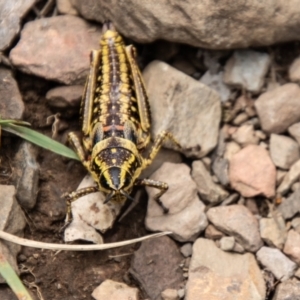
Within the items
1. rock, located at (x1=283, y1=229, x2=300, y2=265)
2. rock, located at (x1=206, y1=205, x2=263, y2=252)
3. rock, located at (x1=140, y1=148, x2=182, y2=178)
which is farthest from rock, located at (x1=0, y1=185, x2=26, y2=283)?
rock, located at (x1=283, y1=229, x2=300, y2=265)

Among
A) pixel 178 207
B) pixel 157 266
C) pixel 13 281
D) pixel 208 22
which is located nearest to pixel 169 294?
pixel 157 266

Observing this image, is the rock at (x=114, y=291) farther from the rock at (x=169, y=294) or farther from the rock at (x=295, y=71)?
the rock at (x=295, y=71)

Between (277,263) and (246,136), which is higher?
(246,136)

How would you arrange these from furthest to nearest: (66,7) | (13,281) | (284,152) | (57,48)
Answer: (66,7) < (57,48) < (284,152) < (13,281)

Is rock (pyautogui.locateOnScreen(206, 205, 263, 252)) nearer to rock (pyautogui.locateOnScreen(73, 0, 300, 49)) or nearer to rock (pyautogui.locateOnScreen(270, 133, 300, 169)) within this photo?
rock (pyautogui.locateOnScreen(270, 133, 300, 169))

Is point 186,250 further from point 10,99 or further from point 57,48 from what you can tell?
point 57,48

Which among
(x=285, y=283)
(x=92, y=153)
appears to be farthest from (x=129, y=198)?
(x=285, y=283)
